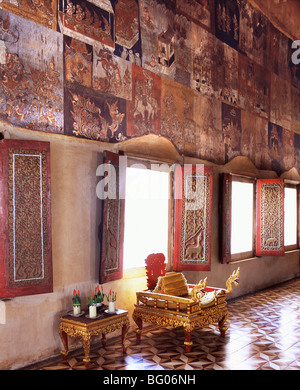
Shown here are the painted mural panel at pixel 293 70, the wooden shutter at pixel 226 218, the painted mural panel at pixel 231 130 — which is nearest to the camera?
the wooden shutter at pixel 226 218

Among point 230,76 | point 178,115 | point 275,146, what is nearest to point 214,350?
point 178,115

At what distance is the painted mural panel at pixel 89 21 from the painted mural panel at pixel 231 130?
3282 mm

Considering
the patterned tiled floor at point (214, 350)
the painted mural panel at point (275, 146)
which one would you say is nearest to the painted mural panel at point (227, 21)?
the painted mural panel at point (275, 146)

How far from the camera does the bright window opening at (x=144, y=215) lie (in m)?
6.19

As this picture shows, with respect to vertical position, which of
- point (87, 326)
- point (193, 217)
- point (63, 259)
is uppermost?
point (193, 217)

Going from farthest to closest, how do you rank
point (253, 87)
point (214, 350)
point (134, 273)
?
point (253, 87), point (134, 273), point (214, 350)

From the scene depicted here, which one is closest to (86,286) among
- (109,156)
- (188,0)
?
(109,156)

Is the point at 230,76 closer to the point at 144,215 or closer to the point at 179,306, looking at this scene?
the point at 144,215

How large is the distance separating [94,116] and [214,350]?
3.46m

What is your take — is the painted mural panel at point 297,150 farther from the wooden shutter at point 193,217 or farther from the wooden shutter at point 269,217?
the wooden shutter at point 193,217

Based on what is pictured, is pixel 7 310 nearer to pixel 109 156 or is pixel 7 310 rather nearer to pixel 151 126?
pixel 109 156

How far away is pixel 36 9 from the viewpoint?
4859 mm

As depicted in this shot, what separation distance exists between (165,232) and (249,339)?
216cm

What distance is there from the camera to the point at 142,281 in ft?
20.6
